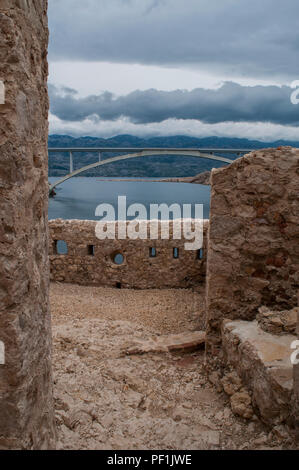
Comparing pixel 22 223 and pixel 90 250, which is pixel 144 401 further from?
pixel 90 250

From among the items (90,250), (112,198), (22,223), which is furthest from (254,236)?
(112,198)

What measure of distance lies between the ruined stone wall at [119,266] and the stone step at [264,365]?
17.8 feet

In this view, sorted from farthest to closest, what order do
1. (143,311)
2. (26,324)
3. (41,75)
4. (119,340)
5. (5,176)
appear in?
(143,311) → (119,340) → (41,75) → (26,324) → (5,176)

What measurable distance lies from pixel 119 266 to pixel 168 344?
15.4 feet

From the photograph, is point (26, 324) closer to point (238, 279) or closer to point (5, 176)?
point (5, 176)

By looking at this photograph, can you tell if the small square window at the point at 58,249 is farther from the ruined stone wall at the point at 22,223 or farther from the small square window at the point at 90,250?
the ruined stone wall at the point at 22,223

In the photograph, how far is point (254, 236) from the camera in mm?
4320

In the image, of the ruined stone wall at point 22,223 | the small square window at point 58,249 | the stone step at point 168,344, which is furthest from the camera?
the small square window at point 58,249

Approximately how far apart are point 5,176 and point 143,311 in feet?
19.9

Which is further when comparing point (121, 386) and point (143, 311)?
point (143, 311)

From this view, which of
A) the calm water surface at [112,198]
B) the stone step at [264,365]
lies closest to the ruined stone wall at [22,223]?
the stone step at [264,365]

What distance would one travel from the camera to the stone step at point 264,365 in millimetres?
3035

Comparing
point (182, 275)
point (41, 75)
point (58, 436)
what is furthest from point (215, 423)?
point (182, 275)

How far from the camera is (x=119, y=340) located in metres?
5.36
